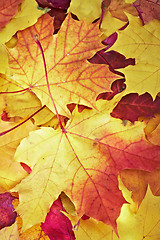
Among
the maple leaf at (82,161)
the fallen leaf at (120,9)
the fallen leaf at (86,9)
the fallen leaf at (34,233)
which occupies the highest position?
the fallen leaf at (86,9)

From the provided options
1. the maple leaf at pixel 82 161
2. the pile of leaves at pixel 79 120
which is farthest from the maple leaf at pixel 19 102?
the maple leaf at pixel 82 161

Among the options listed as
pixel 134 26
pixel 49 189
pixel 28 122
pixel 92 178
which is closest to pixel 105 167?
pixel 92 178

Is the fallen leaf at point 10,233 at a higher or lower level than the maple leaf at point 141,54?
lower

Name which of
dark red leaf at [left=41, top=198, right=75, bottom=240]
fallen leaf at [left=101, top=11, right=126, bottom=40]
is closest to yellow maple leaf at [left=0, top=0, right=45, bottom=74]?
fallen leaf at [left=101, top=11, right=126, bottom=40]

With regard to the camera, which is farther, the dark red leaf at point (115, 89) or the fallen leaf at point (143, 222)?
the dark red leaf at point (115, 89)

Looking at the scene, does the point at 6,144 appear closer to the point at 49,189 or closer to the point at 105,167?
the point at 49,189

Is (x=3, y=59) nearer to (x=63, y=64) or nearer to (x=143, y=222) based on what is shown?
(x=63, y=64)

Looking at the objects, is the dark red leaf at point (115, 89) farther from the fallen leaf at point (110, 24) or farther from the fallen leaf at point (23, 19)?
the fallen leaf at point (23, 19)
